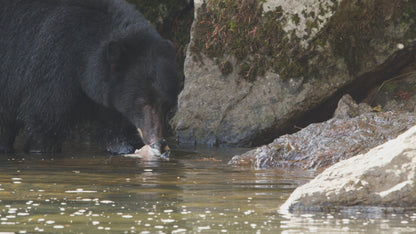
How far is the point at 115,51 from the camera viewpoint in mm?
8070

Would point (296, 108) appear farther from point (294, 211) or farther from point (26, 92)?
point (294, 211)

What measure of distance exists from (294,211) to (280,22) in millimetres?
5899

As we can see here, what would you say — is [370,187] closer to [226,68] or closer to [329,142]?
[329,142]

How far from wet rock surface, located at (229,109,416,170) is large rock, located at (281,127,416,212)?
95.6 inches

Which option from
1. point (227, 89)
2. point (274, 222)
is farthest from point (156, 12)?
point (274, 222)

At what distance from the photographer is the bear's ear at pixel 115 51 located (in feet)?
26.3

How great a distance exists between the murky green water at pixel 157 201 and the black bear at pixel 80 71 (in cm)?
149

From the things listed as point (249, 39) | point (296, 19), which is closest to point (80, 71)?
point (249, 39)

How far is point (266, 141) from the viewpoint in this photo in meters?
9.20

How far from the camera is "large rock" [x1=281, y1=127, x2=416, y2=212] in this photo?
3684 mm

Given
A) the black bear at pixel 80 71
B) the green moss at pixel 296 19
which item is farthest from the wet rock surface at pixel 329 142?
the green moss at pixel 296 19

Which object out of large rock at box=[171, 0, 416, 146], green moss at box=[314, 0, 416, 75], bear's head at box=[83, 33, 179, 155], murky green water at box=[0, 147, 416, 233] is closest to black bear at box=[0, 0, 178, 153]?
bear's head at box=[83, 33, 179, 155]

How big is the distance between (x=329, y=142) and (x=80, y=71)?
129 inches

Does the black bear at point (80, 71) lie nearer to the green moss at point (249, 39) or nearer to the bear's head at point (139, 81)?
the bear's head at point (139, 81)
